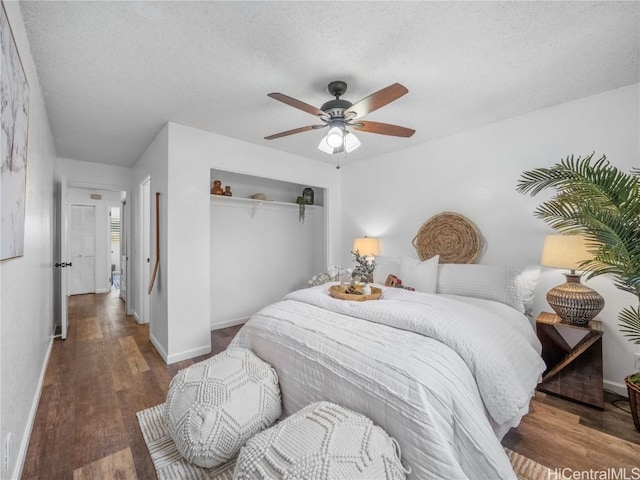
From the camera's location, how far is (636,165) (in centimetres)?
221

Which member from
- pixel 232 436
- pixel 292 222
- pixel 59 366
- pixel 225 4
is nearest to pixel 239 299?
pixel 292 222

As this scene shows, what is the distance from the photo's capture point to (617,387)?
7.47 feet

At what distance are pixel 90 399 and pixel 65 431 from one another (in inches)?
15.6

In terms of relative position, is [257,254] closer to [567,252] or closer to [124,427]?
[124,427]

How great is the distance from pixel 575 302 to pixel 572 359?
0.43 m

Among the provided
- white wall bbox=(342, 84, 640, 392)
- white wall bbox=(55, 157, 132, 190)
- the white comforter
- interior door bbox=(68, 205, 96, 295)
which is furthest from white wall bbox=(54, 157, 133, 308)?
white wall bbox=(342, 84, 640, 392)

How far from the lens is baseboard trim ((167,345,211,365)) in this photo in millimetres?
2842

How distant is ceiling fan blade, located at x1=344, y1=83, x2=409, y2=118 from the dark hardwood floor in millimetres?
2234

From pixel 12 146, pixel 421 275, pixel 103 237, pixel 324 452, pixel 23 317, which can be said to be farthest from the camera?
pixel 103 237

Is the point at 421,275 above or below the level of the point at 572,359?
above

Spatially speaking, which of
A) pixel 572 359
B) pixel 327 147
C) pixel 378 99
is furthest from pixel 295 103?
pixel 572 359

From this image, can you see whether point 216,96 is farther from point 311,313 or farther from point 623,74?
point 623,74

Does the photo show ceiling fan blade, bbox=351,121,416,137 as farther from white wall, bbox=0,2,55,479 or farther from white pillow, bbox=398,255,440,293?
white wall, bbox=0,2,55,479

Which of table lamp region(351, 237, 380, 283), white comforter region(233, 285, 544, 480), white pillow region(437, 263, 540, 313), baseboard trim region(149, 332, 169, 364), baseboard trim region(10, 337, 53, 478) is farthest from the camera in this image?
table lamp region(351, 237, 380, 283)
